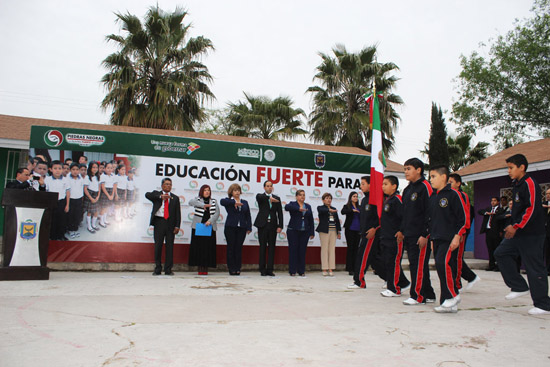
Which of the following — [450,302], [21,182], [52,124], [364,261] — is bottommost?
[450,302]

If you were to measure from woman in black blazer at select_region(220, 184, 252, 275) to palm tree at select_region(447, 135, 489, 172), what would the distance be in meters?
28.3

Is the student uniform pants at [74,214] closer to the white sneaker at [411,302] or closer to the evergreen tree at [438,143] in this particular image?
the white sneaker at [411,302]

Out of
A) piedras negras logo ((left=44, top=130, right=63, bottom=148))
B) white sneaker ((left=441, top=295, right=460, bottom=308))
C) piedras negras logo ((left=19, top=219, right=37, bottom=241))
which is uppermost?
piedras negras logo ((left=44, top=130, right=63, bottom=148))

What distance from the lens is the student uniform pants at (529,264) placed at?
16.7 feet

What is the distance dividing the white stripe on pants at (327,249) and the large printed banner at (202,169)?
87 cm

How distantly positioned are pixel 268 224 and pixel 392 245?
3.45 meters

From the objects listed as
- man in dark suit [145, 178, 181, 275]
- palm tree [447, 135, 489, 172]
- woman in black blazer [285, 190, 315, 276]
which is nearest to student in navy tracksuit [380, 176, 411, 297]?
woman in black blazer [285, 190, 315, 276]

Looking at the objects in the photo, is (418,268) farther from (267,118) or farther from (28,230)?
(267,118)

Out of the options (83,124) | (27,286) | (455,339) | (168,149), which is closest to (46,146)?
(168,149)

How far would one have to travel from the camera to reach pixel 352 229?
1008 centimetres

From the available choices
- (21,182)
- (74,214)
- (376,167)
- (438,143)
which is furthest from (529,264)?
(438,143)

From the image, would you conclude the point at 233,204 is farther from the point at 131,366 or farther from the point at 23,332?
the point at 131,366

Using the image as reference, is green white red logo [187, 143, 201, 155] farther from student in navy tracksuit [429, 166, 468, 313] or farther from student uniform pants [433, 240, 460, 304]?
student uniform pants [433, 240, 460, 304]

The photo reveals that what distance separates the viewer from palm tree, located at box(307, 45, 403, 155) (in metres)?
21.6
